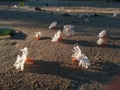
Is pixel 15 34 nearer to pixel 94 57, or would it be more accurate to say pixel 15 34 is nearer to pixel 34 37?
pixel 34 37

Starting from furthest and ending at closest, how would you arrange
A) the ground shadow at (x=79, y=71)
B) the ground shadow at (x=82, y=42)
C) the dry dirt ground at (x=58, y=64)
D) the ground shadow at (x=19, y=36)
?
the ground shadow at (x=19, y=36)
the ground shadow at (x=82, y=42)
the ground shadow at (x=79, y=71)
the dry dirt ground at (x=58, y=64)

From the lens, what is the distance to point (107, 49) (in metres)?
5.19

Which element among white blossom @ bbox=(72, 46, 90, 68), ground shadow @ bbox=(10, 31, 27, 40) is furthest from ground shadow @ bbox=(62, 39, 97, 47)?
ground shadow @ bbox=(10, 31, 27, 40)

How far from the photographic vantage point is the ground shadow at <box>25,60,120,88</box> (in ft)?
13.9

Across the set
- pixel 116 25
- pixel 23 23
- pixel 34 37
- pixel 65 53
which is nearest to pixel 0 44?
pixel 34 37

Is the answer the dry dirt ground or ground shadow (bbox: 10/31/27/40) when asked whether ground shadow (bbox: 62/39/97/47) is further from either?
ground shadow (bbox: 10/31/27/40)

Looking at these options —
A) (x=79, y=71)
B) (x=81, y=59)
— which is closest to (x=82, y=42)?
(x=81, y=59)

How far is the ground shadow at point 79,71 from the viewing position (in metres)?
4.23

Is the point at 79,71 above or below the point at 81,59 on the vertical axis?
below

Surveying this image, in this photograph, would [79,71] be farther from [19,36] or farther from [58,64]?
[19,36]

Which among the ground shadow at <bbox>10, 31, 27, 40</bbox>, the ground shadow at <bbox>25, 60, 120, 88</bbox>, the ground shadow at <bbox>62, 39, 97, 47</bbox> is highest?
the ground shadow at <bbox>62, 39, 97, 47</bbox>

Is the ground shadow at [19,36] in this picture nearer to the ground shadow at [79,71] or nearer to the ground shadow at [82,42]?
the ground shadow at [82,42]

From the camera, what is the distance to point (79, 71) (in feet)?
14.4

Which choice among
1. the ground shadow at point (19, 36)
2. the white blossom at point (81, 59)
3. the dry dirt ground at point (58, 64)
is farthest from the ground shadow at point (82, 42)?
the ground shadow at point (19, 36)
